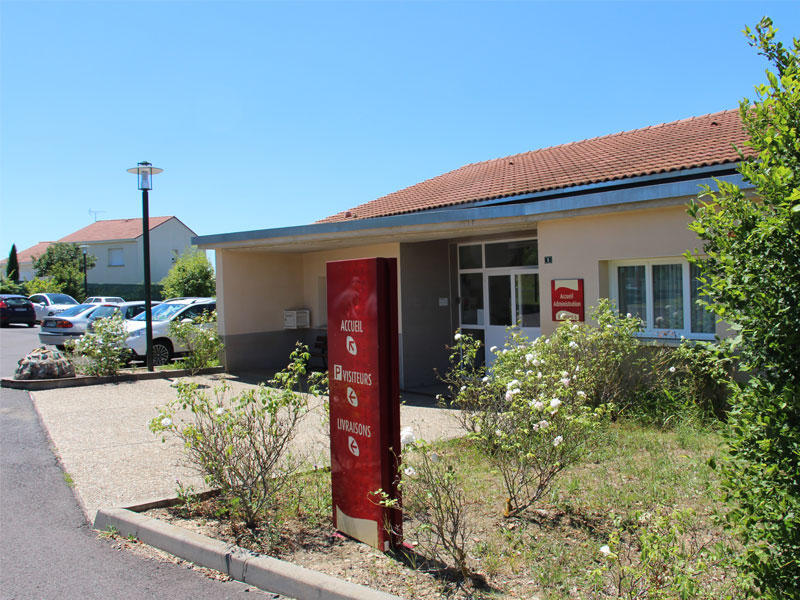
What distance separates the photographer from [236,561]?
4.47 meters

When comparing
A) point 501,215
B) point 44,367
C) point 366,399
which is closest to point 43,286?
point 44,367

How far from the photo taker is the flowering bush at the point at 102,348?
1353 centimetres

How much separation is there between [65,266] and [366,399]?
163ft

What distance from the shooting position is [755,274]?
9.71 ft

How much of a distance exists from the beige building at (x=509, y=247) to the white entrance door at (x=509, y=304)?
0.03m

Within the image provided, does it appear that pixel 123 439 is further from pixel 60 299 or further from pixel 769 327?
pixel 60 299

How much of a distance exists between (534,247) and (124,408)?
744 centimetres

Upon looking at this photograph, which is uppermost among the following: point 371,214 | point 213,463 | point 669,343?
point 371,214

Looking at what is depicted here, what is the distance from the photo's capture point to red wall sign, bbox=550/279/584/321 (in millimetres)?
9430

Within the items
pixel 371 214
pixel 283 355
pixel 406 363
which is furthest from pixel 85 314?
pixel 406 363

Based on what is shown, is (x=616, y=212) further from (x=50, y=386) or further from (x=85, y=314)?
(x=85, y=314)

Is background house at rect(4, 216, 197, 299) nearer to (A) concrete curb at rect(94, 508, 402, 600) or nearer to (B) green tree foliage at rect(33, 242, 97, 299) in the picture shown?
(B) green tree foliage at rect(33, 242, 97, 299)

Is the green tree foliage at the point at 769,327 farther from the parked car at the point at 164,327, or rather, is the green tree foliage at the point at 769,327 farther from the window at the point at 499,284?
the parked car at the point at 164,327

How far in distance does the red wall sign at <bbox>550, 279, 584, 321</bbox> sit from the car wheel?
10268mm
